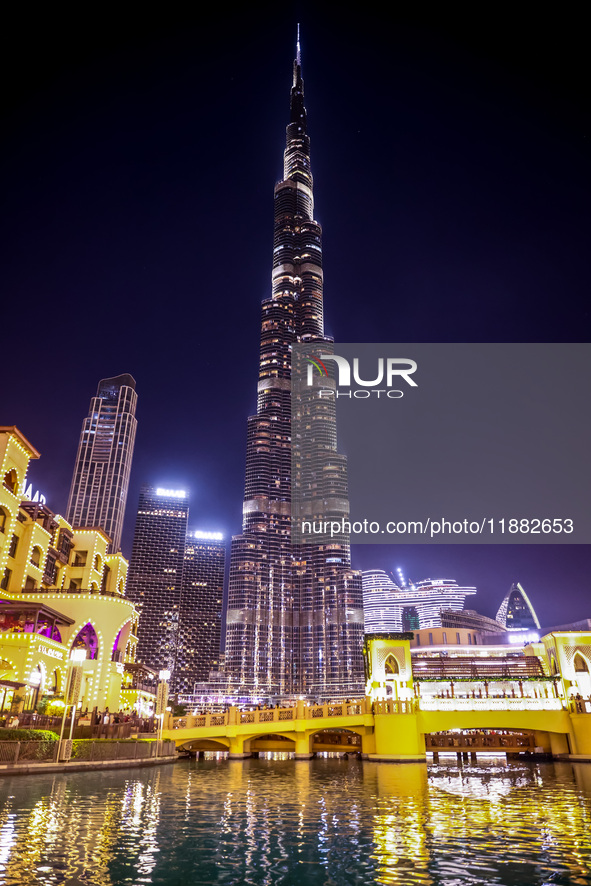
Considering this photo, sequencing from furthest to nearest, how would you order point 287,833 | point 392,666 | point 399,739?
1. point 392,666
2. point 399,739
3. point 287,833

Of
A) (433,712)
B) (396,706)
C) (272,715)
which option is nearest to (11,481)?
(272,715)

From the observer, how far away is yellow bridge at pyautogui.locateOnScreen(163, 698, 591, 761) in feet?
160

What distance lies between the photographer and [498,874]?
40.7 ft

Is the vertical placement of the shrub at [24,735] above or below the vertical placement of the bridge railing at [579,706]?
below

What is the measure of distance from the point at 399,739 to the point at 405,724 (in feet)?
4.09

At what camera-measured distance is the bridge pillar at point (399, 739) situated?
47.8m

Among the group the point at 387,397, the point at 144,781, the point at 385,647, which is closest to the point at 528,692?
the point at 385,647

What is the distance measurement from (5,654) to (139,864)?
38143 millimetres

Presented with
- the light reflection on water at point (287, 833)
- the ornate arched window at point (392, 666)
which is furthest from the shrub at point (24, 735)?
the ornate arched window at point (392, 666)

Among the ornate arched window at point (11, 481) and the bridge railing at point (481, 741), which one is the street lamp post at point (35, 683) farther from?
the bridge railing at point (481, 741)

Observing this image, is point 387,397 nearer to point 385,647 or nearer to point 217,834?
point 385,647

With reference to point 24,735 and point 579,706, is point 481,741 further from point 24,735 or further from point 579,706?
point 24,735

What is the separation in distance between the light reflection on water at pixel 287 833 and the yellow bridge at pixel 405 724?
19.9m

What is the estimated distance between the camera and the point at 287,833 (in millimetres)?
17031
